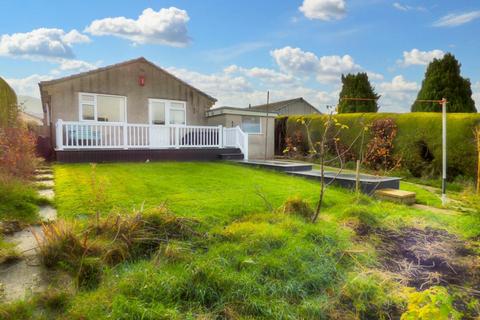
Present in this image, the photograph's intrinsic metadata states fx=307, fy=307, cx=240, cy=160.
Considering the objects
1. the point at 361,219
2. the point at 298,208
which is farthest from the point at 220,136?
the point at 361,219

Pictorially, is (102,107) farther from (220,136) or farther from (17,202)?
(17,202)

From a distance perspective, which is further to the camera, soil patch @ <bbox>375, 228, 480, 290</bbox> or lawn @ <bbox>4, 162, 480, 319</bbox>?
soil patch @ <bbox>375, 228, 480, 290</bbox>

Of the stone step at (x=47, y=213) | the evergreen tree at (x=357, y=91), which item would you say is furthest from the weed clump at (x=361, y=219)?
the evergreen tree at (x=357, y=91)

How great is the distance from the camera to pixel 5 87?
30.2ft

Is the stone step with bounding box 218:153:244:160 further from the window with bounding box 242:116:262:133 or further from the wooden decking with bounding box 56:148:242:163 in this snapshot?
the window with bounding box 242:116:262:133

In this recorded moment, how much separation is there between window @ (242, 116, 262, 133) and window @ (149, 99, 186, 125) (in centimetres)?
303

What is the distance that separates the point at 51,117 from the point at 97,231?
11.1 m

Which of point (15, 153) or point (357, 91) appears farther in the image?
point (357, 91)

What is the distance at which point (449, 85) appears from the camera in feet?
48.4

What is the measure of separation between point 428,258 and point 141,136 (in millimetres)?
10790

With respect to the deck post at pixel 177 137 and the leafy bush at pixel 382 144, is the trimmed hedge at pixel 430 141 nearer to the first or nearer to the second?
the leafy bush at pixel 382 144

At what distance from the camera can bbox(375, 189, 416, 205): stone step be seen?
720 centimetres

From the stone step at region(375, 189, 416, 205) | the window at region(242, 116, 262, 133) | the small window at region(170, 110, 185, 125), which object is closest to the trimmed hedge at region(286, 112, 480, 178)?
the stone step at region(375, 189, 416, 205)

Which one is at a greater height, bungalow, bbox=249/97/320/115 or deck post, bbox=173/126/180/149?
bungalow, bbox=249/97/320/115
